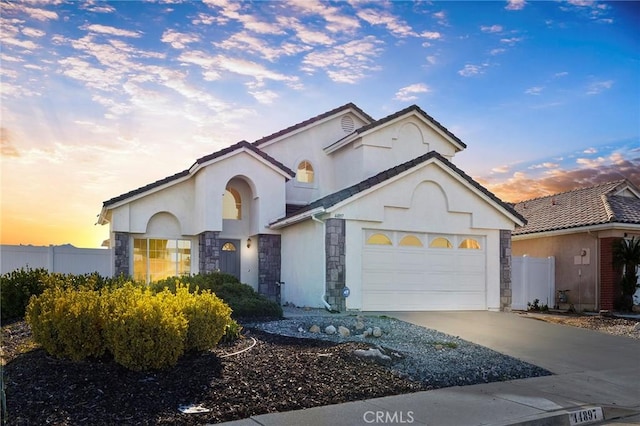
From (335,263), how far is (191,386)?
31.7 feet

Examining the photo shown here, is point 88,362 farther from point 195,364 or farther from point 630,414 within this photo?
point 630,414

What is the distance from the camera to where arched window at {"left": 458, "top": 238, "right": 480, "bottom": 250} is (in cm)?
1955

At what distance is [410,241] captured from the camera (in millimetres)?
18703

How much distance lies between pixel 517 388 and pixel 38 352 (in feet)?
24.0

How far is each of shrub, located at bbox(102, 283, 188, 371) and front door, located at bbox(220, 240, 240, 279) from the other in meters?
13.4

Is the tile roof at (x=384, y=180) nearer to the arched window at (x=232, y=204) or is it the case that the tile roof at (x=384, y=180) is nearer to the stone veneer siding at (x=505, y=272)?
the stone veneer siding at (x=505, y=272)

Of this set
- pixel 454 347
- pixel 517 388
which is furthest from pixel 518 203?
pixel 517 388

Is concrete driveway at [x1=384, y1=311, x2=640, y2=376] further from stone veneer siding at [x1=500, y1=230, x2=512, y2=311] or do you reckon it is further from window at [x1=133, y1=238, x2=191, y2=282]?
window at [x1=133, y1=238, x2=191, y2=282]

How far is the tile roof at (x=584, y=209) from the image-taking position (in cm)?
2230

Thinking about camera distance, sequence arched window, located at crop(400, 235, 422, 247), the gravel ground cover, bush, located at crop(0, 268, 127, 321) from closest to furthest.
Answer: the gravel ground cover < bush, located at crop(0, 268, 127, 321) < arched window, located at crop(400, 235, 422, 247)

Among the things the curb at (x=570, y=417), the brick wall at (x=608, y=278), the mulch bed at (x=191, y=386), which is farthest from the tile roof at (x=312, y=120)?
the curb at (x=570, y=417)

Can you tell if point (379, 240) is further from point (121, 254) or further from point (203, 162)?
point (121, 254)

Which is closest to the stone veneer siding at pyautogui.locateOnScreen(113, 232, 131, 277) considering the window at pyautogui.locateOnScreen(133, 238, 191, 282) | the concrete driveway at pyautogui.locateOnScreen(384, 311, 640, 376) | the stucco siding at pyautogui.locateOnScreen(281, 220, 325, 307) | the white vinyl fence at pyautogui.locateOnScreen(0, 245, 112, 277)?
the white vinyl fence at pyautogui.locateOnScreen(0, 245, 112, 277)

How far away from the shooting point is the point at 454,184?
19.4 m
